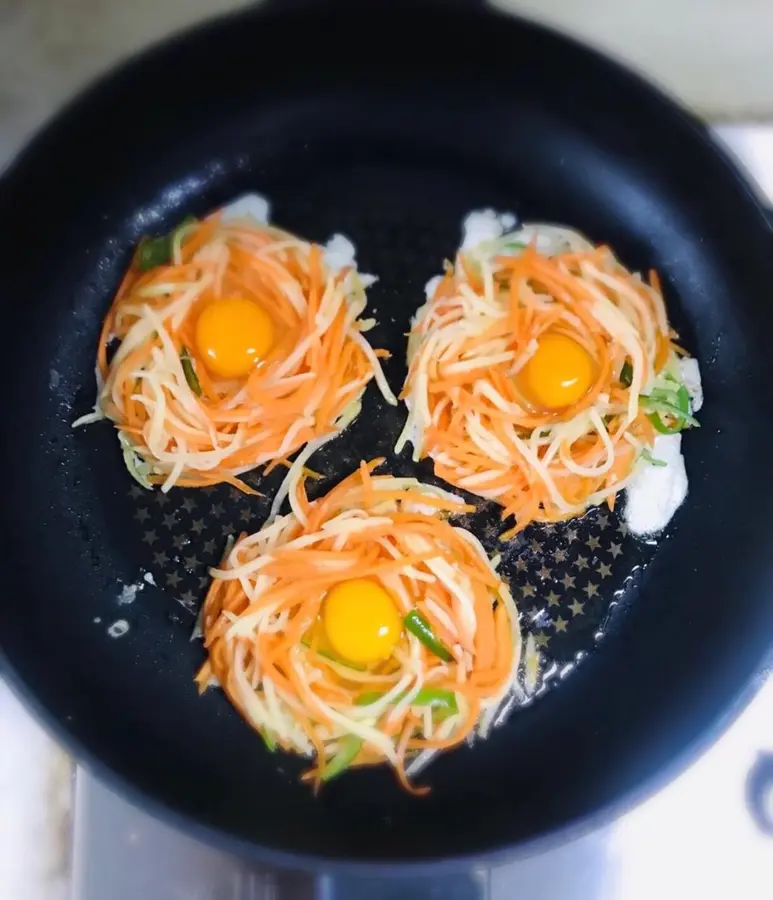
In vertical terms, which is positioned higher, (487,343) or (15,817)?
(487,343)

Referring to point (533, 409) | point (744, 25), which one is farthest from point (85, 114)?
point (744, 25)

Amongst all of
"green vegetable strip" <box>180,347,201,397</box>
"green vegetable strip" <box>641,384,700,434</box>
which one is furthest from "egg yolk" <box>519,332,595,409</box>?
"green vegetable strip" <box>180,347,201,397</box>

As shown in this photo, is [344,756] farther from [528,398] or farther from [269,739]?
[528,398]

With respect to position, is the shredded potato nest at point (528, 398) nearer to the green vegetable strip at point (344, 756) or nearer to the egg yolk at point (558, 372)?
the egg yolk at point (558, 372)

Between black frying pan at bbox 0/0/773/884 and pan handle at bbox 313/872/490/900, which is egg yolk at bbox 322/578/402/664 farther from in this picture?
pan handle at bbox 313/872/490/900

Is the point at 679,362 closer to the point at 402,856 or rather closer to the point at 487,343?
the point at 487,343
